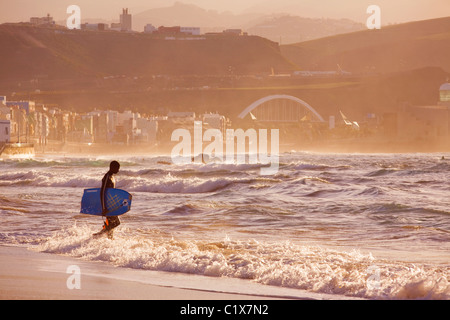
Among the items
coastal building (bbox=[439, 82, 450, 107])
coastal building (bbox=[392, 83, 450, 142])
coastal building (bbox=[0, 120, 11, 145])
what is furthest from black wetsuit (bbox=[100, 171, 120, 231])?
coastal building (bbox=[439, 82, 450, 107])

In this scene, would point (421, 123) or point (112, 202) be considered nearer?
point (112, 202)

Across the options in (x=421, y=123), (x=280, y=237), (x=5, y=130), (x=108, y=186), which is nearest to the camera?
(x=108, y=186)

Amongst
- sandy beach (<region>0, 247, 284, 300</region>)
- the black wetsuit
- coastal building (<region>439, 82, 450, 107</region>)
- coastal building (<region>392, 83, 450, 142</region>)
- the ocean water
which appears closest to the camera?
sandy beach (<region>0, 247, 284, 300</region>)

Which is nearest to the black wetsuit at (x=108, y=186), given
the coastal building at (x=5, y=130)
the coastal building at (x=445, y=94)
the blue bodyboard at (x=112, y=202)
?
the blue bodyboard at (x=112, y=202)

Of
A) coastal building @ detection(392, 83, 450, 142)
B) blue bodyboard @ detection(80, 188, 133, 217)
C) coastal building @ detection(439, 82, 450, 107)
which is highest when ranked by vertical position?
coastal building @ detection(439, 82, 450, 107)

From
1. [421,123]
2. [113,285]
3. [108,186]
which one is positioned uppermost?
[108,186]

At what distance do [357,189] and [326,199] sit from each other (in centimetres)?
531

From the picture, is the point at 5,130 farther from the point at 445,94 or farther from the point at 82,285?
the point at 82,285

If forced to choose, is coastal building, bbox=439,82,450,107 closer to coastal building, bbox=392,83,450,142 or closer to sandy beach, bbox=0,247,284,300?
coastal building, bbox=392,83,450,142

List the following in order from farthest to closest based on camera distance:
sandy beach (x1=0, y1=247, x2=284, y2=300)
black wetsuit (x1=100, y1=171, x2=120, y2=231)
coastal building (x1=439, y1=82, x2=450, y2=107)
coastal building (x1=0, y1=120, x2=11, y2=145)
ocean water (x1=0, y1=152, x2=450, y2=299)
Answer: coastal building (x1=439, y1=82, x2=450, y2=107) → coastal building (x1=0, y1=120, x2=11, y2=145) → black wetsuit (x1=100, y1=171, x2=120, y2=231) → ocean water (x1=0, y1=152, x2=450, y2=299) → sandy beach (x1=0, y1=247, x2=284, y2=300)

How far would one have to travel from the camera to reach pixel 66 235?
16719 millimetres

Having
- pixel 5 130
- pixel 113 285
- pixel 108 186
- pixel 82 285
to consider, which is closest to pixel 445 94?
pixel 5 130
